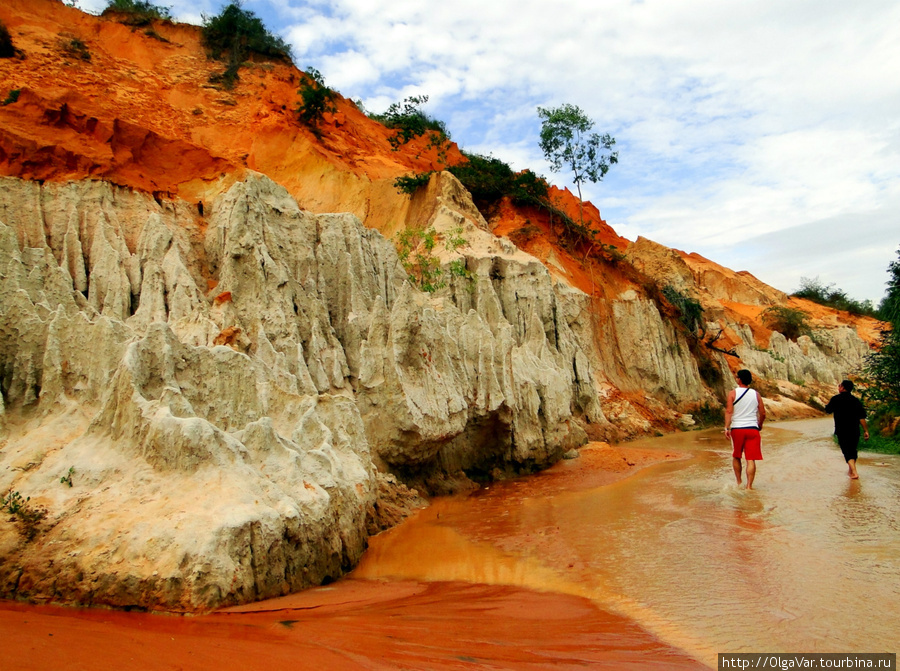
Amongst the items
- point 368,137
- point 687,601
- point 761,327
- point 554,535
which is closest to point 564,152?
point 368,137

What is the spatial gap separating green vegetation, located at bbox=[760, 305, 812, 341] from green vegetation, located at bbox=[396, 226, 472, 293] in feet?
126

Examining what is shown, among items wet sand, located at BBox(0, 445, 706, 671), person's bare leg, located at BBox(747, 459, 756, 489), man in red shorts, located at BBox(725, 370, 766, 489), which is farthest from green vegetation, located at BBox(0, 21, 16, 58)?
person's bare leg, located at BBox(747, 459, 756, 489)

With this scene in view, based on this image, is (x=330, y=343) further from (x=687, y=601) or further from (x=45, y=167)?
(x=687, y=601)

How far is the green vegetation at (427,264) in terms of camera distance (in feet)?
50.6

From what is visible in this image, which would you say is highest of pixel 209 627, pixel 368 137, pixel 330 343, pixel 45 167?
pixel 368 137

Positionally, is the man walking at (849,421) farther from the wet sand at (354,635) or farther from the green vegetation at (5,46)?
the green vegetation at (5,46)

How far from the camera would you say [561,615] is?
459 cm

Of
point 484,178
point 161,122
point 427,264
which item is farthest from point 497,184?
point 161,122

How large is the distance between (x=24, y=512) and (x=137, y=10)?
27.7 metres

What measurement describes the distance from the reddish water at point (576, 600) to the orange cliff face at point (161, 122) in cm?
924

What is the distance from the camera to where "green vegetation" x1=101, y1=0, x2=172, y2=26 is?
79.9 ft

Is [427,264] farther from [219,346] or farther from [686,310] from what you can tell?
[686,310]

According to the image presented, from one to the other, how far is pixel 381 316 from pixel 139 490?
5.94 meters

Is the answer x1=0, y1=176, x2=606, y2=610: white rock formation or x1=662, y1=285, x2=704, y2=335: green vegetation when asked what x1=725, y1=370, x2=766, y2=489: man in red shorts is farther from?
x1=662, y1=285, x2=704, y2=335: green vegetation
